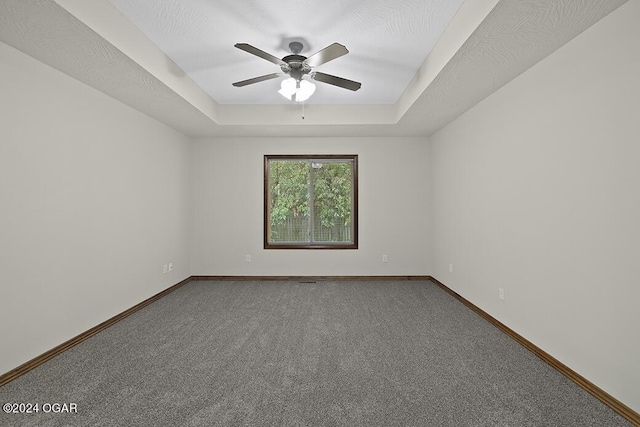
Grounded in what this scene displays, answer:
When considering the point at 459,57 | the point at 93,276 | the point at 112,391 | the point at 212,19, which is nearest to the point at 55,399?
the point at 112,391

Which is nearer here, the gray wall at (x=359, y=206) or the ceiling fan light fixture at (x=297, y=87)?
the ceiling fan light fixture at (x=297, y=87)

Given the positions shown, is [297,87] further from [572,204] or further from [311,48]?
[572,204]

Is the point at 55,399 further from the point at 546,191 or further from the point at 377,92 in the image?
the point at 377,92

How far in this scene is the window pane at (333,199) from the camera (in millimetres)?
4930

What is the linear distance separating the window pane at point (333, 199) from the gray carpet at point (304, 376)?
180 centimetres

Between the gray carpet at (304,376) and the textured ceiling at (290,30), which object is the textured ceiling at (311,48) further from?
the gray carpet at (304,376)

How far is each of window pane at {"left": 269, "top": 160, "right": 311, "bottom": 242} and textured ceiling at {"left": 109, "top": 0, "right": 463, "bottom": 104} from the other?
6.12ft

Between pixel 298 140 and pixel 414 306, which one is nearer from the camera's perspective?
pixel 414 306

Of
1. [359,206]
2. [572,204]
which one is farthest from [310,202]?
[572,204]

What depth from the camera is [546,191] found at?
2.27 metres

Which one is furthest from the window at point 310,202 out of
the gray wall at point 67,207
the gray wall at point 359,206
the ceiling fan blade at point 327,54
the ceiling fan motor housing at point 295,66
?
the ceiling fan blade at point 327,54

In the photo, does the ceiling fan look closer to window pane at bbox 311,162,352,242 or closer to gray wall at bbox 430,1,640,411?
gray wall at bbox 430,1,640,411

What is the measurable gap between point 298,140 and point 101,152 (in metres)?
2.69

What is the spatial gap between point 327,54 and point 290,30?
0.44 meters
